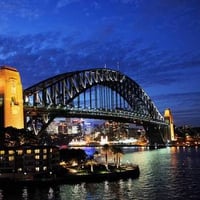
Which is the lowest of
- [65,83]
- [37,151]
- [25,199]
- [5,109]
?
[25,199]

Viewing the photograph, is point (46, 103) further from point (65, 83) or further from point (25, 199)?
point (25, 199)

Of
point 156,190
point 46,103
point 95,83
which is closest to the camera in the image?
point 156,190

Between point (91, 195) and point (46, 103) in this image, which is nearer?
point (91, 195)

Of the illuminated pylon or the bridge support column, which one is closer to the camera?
the bridge support column

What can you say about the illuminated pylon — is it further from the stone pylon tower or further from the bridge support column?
the stone pylon tower

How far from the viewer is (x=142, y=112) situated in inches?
4862

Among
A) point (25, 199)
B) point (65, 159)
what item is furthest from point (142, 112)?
point (25, 199)

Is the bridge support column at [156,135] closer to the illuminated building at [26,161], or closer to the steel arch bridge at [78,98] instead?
the steel arch bridge at [78,98]

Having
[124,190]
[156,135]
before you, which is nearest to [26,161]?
[124,190]

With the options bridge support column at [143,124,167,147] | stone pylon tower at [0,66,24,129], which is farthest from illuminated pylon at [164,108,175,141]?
stone pylon tower at [0,66,24,129]

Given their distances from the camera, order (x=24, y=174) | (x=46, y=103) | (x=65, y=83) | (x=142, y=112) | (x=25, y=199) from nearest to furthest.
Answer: (x=25, y=199)
(x=24, y=174)
(x=46, y=103)
(x=65, y=83)
(x=142, y=112)

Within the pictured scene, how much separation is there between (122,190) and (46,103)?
36099mm

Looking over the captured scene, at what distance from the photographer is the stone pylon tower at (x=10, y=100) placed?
209 ft

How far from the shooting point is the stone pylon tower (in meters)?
63.7
